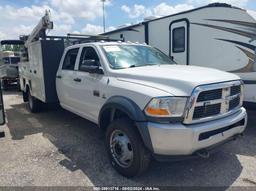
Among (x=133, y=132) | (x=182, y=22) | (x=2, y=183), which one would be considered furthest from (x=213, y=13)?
(x=2, y=183)

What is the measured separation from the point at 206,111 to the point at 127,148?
4.01 feet

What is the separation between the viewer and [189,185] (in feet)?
11.4

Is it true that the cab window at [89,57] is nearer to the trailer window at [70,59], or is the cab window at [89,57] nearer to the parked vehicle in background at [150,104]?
the parked vehicle in background at [150,104]

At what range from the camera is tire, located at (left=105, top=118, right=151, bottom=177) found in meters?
3.46

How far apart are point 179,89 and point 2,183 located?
2783 millimetres

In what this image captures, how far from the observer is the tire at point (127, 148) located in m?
3.46

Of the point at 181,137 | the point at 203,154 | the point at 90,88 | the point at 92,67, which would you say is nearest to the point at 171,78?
the point at 181,137

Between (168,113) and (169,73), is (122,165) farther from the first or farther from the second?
(169,73)

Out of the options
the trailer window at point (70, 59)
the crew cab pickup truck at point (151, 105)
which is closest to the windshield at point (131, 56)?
the crew cab pickup truck at point (151, 105)

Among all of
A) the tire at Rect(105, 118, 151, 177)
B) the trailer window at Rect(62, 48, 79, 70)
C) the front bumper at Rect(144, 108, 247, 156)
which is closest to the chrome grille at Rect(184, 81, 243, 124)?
the front bumper at Rect(144, 108, 247, 156)

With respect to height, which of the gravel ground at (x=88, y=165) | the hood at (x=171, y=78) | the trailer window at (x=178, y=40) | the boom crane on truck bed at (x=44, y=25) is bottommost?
the gravel ground at (x=88, y=165)

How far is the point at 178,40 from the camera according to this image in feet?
24.5

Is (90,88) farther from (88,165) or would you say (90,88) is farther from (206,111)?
(206,111)

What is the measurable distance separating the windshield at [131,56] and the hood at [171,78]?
0.29 m
